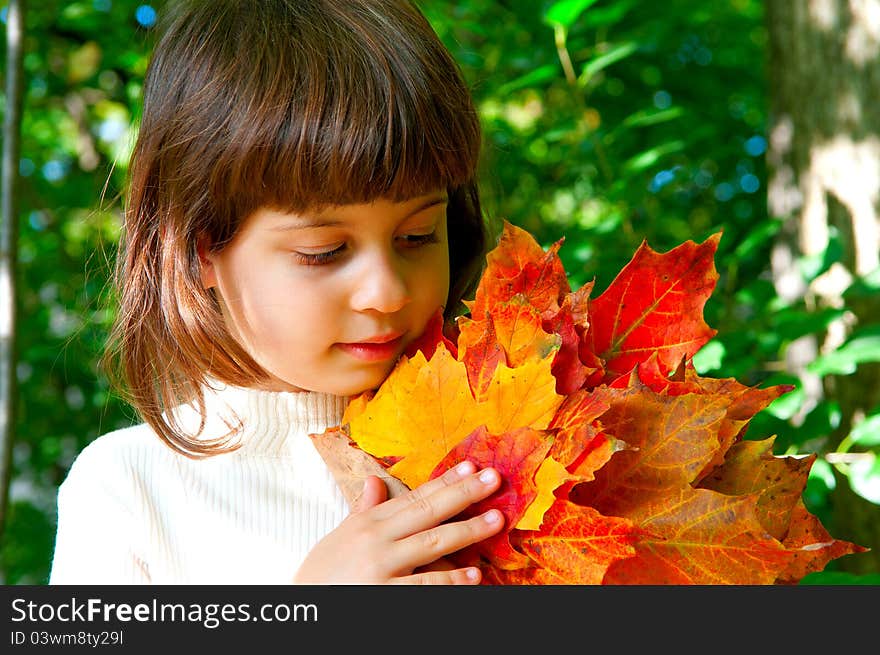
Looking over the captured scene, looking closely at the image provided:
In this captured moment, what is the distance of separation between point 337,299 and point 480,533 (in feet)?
0.86

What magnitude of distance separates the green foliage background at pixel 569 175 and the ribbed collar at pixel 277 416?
33cm

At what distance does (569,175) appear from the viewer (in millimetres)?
2012

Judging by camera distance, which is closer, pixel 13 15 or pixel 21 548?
pixel 13 15

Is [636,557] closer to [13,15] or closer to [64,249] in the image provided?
[13,15]

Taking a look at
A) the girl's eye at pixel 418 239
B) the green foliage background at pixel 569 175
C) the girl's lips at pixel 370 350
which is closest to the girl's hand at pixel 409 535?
the girl's lips at pixel 370 350

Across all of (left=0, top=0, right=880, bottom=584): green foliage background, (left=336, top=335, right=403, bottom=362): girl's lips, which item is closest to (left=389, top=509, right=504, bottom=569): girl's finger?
(left=336, top=335, right=403, bottom=362): girl's lips

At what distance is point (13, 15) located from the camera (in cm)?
139

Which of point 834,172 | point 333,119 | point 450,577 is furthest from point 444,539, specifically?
point 834,172

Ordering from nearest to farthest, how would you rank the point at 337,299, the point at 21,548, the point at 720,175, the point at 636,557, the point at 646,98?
the point at 636,557 → the point at 337,299 → the point at 646,98 → the point at 720,175 → the point at 21,548

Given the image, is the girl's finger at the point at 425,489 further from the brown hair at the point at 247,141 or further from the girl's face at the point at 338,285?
the brown hair at the point at 247,141

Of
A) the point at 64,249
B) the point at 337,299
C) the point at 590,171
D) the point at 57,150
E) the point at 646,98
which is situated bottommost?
the point at 337,299

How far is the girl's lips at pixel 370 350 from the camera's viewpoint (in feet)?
2.80

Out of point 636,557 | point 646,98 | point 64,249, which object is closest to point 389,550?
point 636,557

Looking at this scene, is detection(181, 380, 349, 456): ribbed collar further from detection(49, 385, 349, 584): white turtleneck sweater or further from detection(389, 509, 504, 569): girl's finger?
detection(389, 509, 504, 569): girl's finger
